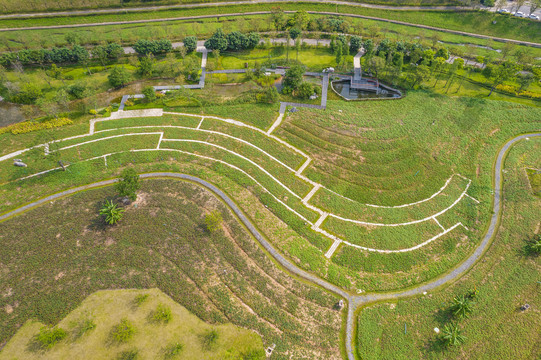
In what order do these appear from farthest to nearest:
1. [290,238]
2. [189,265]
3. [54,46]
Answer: [54,46], [290,238], [189,265]

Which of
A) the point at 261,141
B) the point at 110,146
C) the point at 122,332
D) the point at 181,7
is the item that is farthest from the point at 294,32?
the point at 122,332

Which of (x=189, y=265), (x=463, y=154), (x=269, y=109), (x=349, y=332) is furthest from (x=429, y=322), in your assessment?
(x=269, y=109)

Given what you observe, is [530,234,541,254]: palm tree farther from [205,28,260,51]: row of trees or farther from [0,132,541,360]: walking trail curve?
[205,28,260,51]: row of trees

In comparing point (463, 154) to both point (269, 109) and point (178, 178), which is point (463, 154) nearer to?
point (269, 109)

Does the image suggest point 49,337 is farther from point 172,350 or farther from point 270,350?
point 270,350

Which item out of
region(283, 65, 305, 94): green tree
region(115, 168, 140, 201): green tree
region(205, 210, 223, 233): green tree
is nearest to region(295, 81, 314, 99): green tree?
region(283, 65, 305, 94): green tree

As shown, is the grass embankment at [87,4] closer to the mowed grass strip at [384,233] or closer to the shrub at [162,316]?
the mowed grass strip at [384,233]
